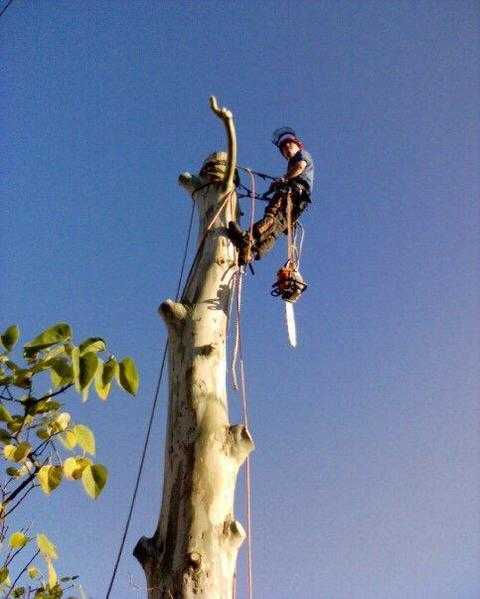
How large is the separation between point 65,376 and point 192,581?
2.57 ft

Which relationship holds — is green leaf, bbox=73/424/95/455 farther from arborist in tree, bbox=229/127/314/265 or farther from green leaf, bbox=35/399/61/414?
arborist in tree, bbox=229/127/314/265

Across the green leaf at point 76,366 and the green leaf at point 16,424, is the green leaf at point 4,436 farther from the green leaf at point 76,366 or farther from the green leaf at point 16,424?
the green leaf at point 76,366

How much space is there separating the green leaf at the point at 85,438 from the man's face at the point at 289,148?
314 cm

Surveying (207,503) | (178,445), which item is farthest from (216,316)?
(207,503)

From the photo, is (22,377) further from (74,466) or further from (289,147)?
(289,147)

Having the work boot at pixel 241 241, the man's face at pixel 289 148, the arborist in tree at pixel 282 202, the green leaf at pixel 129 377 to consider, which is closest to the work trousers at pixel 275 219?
the arborist in tree at pixel 282 202

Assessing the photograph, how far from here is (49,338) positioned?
1.29 metres

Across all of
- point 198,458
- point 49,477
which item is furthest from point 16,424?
point 198,458

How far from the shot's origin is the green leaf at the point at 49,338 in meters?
1.28

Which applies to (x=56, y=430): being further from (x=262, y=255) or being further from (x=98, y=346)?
(x=262, y=255)

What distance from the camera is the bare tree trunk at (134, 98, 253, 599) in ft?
5.66

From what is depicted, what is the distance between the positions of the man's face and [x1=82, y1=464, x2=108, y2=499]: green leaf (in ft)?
10.4

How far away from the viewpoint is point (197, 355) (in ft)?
7.11

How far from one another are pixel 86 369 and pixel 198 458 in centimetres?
75
